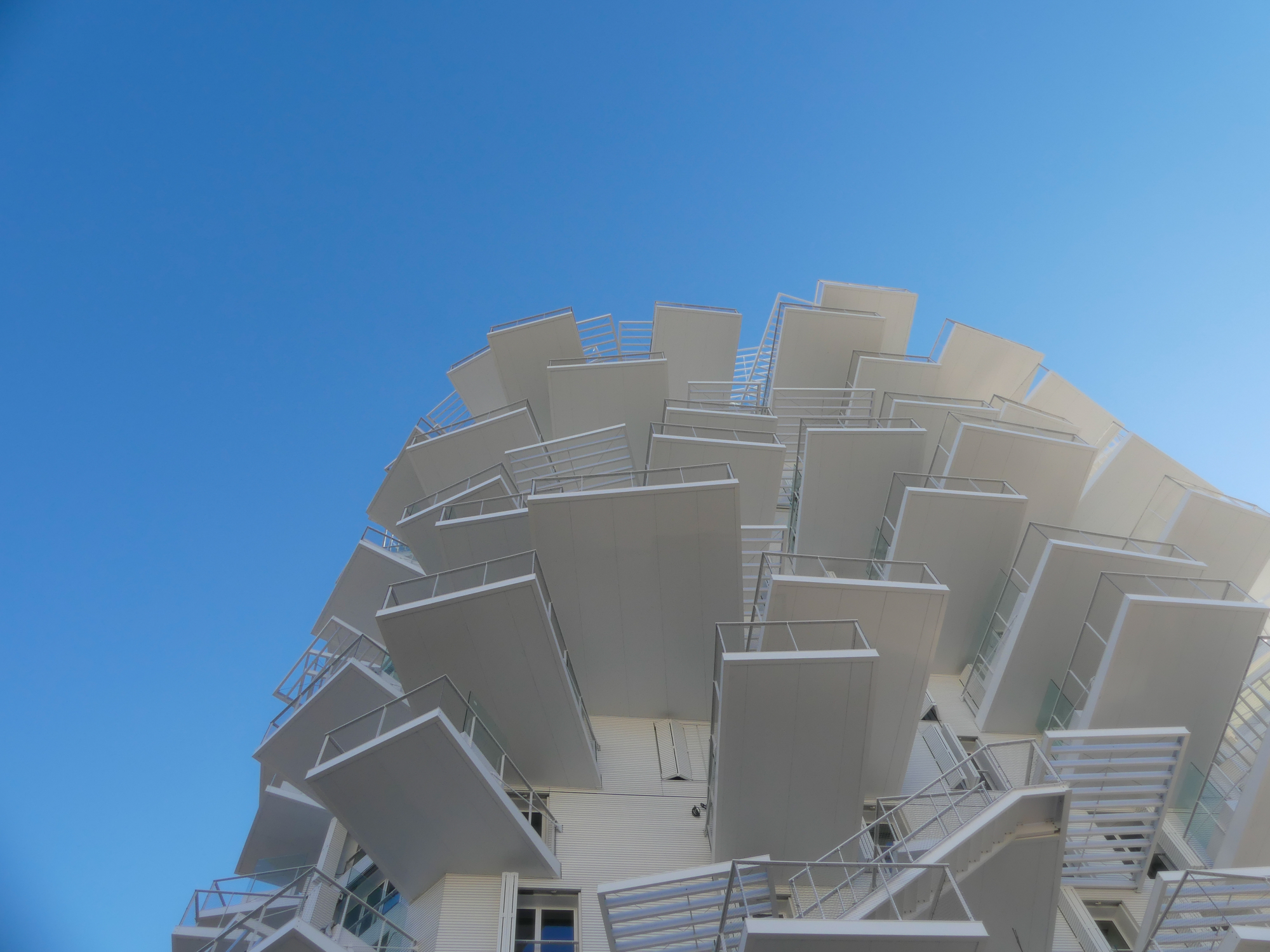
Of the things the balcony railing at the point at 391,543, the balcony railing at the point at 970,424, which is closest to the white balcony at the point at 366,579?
the balcony railing at the point at 391,543

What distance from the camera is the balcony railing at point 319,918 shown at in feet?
36.3

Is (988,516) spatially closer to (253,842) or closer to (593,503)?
(593,503)

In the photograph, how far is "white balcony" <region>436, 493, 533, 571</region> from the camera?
16000 millimetres

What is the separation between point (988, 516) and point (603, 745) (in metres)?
9.36

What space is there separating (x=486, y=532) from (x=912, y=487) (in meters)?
9.02

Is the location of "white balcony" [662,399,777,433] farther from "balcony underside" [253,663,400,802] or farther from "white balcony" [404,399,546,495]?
"balcony underside" [253,663,400,802]

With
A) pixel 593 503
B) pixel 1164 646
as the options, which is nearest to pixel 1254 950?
pixel 1164 646

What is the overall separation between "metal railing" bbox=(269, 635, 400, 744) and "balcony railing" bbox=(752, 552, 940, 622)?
7080 mm

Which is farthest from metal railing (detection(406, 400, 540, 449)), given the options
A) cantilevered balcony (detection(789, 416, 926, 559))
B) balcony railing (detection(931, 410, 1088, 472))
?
balcony railing (detection(931, 410, 1088, 472))

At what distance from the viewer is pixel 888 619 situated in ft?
46.3

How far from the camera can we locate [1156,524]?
2269 centimetres

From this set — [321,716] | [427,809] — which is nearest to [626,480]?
[427,809]

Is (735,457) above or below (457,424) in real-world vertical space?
below

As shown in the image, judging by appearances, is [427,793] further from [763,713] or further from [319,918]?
[763,713]
